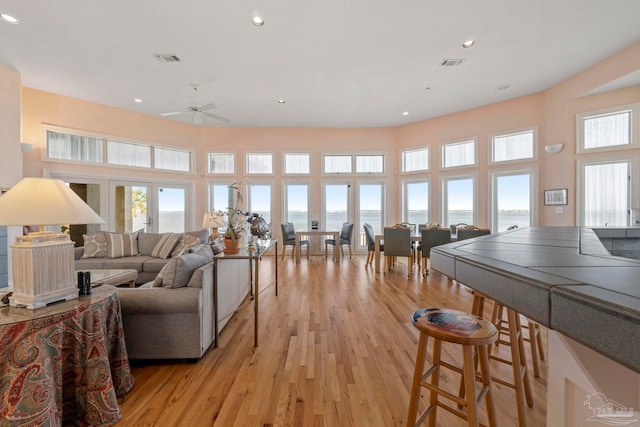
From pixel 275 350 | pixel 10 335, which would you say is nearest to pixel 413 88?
pixel 275 350

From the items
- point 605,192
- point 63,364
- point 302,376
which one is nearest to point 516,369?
point 302,376

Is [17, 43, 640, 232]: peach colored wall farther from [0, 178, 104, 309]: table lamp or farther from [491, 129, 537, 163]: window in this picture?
[0, 178, 104, 309]: table lamp

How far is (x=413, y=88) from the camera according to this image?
198 inches

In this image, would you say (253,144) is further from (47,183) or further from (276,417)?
(276,417)

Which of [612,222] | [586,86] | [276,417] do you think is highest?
[586,86]

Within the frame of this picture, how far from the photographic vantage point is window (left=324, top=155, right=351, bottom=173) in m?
7.46

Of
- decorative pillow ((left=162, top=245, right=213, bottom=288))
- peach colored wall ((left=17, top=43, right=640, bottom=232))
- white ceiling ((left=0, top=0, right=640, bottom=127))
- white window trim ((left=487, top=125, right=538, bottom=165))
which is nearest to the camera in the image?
decorative pillow ((left=162, top=245, right=213, bottom=288))

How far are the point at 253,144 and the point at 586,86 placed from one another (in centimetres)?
682

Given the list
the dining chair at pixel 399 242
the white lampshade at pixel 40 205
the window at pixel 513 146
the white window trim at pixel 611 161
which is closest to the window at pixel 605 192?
the white window trim at pixel 611 161

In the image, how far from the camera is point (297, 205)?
24.5 feet

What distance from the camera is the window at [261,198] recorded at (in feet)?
24.3

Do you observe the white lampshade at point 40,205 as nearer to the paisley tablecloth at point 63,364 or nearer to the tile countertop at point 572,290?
the paisley tablecloth at point 63,364

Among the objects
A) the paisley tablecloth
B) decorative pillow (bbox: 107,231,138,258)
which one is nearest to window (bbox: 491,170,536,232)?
the paisley tablecloth

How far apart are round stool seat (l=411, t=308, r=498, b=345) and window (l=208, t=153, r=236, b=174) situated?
22.4 ft
